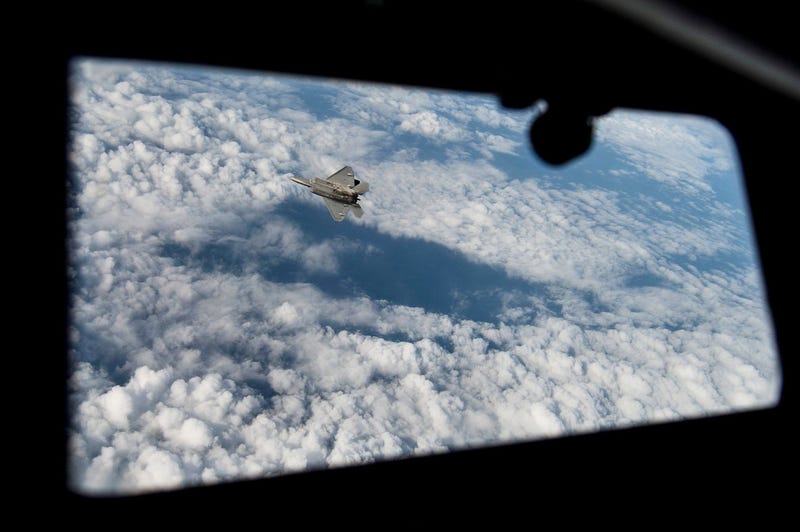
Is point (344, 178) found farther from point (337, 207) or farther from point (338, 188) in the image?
point (337, 207)

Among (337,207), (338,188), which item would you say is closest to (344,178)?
(338,188)

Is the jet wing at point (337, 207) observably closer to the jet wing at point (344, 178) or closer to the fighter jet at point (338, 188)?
the fighter jet at point (338, 188)

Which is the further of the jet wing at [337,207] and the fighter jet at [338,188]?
the fighter jet at [338,188]

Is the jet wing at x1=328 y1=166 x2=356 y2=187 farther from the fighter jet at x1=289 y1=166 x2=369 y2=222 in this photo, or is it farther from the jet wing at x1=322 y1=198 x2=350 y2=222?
the jet wing at x1=322 y1=198 x2=350 y2=222

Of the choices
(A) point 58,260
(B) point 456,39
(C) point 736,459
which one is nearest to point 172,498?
(A) point 58,260

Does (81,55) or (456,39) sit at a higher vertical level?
(456,39)

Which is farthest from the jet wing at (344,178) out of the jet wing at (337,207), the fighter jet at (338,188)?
the jet wing at (337,207)

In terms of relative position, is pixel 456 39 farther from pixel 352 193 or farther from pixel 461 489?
pixel 352 193

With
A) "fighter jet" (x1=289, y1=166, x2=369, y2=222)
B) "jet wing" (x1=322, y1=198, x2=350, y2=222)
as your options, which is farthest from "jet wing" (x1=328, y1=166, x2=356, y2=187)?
"jet wing" (x1=322, y1=198, x2=350, y2=222)
